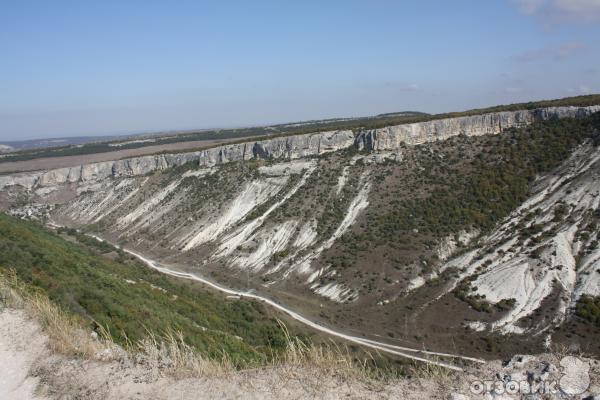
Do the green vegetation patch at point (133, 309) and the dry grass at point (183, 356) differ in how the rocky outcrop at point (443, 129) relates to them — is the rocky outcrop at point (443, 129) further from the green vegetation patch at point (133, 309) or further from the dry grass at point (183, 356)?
the dry grass at point (183, 356)

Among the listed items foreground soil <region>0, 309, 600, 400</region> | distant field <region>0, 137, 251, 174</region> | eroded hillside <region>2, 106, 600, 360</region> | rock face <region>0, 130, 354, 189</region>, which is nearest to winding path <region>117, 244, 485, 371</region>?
eroded hillside <region>2, 106, 600, 360</region>

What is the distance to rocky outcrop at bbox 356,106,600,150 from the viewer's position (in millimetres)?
55156

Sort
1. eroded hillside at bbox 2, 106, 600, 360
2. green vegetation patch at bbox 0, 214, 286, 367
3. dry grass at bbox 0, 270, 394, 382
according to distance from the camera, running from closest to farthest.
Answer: dry grass at bbox 0, 270, 394, 382, green vegetation patch at bbox 0, 214, 286, 367, eroded hillside at bbox 2, 106, 600, 360

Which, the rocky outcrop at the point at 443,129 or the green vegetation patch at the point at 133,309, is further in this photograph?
the rocky outcrop at the point at 443,129

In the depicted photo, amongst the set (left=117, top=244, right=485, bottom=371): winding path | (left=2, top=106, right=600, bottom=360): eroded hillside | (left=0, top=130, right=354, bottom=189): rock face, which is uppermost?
(left=0, top=130, right=354, bottom=189): rock face

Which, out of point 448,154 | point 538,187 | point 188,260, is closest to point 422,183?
point 448,154

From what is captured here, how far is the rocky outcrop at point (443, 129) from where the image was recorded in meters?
55.2

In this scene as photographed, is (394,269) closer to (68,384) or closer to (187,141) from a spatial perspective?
(68,384)

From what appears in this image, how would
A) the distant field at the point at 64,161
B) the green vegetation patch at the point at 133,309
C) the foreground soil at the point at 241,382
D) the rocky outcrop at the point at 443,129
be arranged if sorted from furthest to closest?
1. the distant field at the point at 64,161
2. the rocky outcrop at the point at 443,129
3. the green vegetation patch at the point at 133,309
4. the foreground soil at the point at 241,382

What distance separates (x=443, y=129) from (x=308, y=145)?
20779 millimetres

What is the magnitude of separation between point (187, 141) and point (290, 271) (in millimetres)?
99712

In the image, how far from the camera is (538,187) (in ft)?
144

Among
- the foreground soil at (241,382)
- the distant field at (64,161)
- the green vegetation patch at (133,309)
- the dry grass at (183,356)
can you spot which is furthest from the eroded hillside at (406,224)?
the distant field at (64,161)

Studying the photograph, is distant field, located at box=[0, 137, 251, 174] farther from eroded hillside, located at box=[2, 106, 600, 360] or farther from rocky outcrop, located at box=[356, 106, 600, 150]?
rocky outcrop, located at box=[356, 106, 600, 150]
